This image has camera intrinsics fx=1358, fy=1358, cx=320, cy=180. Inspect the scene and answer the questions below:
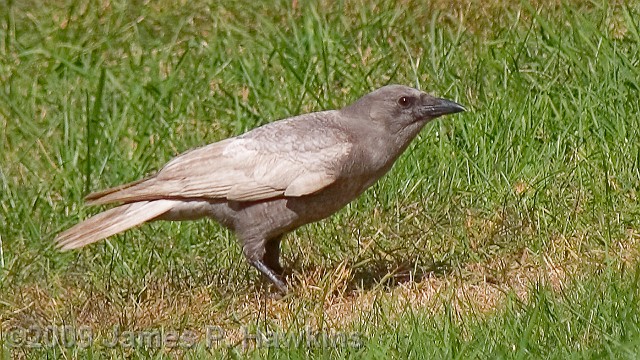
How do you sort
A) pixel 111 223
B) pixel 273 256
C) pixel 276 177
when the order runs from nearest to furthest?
pixel 276 177
pixel 111 223
pixel 273 256

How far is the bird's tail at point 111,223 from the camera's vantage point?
6285mm

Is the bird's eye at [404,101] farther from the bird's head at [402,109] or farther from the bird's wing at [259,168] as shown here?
the bird's wing at [259,168]

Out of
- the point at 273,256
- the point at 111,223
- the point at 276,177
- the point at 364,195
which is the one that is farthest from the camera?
the point at 364,195

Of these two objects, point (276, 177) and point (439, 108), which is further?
point (439, 108)

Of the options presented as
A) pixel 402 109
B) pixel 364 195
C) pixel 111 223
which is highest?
pixel 402 109

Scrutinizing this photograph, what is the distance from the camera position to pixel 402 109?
6.43 metres

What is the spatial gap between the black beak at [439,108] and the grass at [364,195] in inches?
25.5

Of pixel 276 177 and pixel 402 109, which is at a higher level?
pixel 402 109

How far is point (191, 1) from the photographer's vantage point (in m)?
9.56

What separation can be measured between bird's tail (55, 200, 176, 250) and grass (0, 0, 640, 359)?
10.3 inches

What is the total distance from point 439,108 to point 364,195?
100cm

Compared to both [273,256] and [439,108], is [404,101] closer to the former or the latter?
[439,108]

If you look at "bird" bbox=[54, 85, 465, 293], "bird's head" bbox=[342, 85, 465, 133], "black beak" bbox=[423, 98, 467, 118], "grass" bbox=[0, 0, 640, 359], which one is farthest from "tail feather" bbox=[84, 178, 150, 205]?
"black beak" bbox=[423, 98, 467, 118]

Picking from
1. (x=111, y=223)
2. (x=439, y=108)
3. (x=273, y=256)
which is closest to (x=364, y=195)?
(x=273, y=256)
